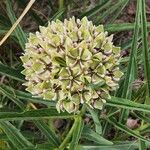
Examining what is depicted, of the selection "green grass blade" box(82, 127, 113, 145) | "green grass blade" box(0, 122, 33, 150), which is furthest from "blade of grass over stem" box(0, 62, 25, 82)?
"green grass blade" box(82, 127, 113, 145)

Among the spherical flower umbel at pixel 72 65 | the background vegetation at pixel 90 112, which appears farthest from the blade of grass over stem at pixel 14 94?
the spherical flower umbel at pixel 72 65

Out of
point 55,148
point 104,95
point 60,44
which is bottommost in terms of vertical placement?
point 55,148

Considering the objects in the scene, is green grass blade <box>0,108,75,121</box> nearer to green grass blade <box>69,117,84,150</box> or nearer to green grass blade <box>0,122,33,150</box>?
green grass blade <box>69,117,84,150</box>

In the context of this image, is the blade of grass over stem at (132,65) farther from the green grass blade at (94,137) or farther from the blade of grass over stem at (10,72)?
the blade of grass over stem at (10,72)

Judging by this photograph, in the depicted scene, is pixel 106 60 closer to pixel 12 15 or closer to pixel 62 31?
pixel 62 31

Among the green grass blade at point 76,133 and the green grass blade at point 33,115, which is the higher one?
the green grass blade at point 33,115

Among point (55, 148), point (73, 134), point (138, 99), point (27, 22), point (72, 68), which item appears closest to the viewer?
point (72, 68)

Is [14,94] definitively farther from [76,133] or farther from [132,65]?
[132,65]

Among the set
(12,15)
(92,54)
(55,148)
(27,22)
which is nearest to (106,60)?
(92,54)
